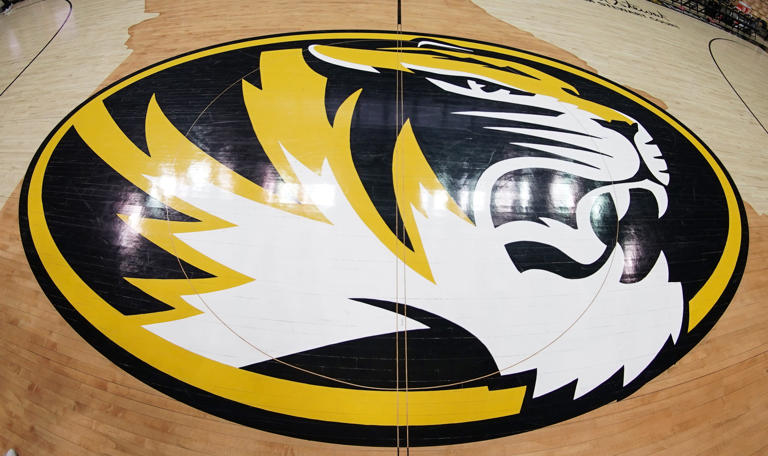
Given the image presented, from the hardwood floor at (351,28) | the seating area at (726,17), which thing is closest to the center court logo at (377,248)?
the hardwood floor at (351,28)

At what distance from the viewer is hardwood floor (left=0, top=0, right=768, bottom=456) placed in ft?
5.78

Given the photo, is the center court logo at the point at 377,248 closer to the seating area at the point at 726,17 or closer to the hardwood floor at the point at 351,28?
the hardwood floor at the point at 351,28

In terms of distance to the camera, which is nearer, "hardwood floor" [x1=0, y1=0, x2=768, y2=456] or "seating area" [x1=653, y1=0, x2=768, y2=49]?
"hardwood floor" [x1=0, y1=0, x2=768, y2=456]

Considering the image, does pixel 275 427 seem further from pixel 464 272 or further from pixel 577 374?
pixel 577 374

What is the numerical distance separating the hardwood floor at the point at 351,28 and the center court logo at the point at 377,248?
0.12 m

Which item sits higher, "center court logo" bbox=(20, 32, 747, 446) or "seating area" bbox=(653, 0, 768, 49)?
"seating area" bbox=(653, 0, 768, 49)

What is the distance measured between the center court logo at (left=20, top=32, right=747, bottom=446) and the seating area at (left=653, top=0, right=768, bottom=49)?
546cm

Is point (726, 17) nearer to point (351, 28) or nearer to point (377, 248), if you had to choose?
point (351, 28)

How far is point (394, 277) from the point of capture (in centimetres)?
189

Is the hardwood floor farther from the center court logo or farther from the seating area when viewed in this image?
the seating area

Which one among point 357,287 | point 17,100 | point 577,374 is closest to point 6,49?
point 17,100

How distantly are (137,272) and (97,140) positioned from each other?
1.30 m

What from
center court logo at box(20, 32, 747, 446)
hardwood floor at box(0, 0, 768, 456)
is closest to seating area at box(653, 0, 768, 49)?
hardwood floor at box(0, 0, 768, 456)

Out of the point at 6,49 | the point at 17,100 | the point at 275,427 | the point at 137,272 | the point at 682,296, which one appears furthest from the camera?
the point at 6,49
